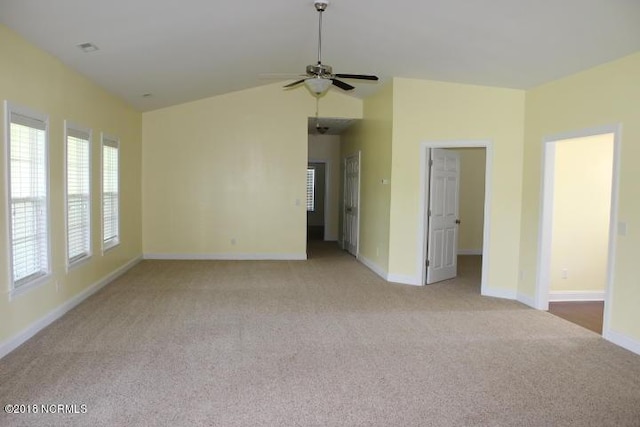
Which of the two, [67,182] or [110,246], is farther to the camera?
[110,246]

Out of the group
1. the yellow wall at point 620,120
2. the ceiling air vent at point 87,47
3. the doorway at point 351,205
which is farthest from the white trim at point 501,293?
the ceiling air vent at point 87,47

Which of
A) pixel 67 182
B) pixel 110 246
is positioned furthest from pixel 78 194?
pixel 110 246

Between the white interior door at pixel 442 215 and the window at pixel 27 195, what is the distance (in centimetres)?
458

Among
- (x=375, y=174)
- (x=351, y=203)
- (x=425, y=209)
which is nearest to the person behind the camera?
(x=425, y=209)

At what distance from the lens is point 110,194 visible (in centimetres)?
625

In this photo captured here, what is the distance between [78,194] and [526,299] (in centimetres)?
537

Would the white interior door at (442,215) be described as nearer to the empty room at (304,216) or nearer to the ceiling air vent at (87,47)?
the empty room at (304,216)

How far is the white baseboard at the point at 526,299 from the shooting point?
5.25 metres

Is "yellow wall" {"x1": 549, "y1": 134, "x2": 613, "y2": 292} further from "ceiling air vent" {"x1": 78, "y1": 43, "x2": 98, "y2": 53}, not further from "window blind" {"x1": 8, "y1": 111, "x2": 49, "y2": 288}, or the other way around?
"window blind" {"x1": 8, "y1": 111, "x2": 49, "y2": 288}

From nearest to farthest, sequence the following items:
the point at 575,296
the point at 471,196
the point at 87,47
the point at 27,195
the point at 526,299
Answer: the point at 27,195
the point at 87,47
the point at 526,299
the point at 575,296
the point at 471,196

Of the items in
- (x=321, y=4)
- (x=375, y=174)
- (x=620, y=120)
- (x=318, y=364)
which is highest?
(x=321, y=4)

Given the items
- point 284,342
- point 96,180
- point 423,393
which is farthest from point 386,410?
point 96,180

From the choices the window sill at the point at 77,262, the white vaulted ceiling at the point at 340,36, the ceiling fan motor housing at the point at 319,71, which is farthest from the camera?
the window sill at the point at 77,262

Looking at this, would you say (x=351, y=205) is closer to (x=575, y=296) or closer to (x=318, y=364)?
(x=575, y=296)
